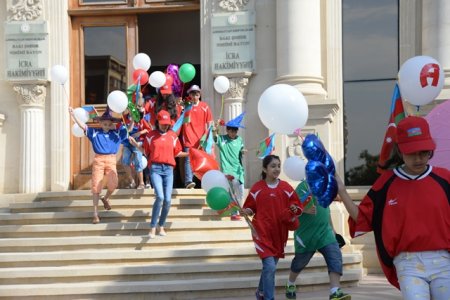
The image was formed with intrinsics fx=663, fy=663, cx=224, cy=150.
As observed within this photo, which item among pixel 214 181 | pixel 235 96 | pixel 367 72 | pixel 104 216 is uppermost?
pixel 367 72

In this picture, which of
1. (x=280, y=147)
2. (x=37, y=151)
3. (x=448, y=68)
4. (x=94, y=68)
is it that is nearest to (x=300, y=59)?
(x=280, y=147)

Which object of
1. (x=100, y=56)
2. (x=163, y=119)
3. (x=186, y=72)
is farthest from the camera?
(x=100, y=56)

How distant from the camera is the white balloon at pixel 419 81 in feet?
17.4

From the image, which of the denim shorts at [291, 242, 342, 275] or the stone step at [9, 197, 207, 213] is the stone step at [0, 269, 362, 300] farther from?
the stone step at [9, 197, 207, 213]

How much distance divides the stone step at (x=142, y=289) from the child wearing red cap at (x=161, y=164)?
3.37ft

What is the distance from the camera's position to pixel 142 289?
7465 mm

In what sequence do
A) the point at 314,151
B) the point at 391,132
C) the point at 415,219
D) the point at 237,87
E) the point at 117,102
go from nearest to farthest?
the point at 415,219 < the point at 314,151 < the point at 391,132 < the point at 117,102 < the point at 237,87

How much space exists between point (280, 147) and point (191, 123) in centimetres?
143

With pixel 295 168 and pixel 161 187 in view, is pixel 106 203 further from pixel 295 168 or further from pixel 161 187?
pixel 295 168

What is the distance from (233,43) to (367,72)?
7.58 ft

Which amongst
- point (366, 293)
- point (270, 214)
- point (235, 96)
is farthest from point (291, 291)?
point (235, 96)

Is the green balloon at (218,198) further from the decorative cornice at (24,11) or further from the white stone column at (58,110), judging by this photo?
the decorative cornice at (24,11)

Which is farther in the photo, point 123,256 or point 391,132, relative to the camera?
point 123,256

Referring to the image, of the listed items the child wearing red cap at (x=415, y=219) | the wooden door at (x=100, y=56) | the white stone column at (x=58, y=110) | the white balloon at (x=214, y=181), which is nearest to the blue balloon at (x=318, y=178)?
the child wearing red cap at (x=415, y=219)
